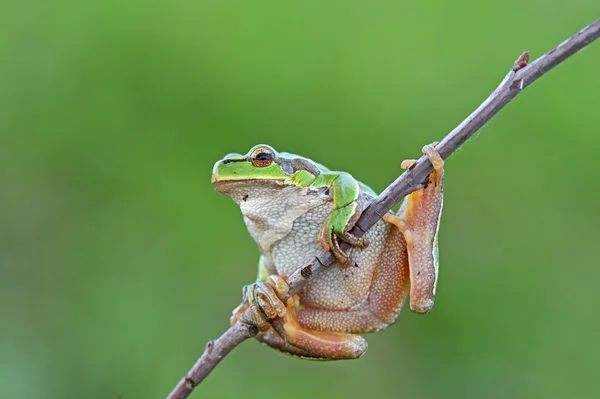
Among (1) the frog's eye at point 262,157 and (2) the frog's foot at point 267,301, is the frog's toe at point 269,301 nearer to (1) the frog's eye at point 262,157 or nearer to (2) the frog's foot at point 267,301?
(2) the frog's foot at point 267,301

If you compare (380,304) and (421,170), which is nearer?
A: (421,170)

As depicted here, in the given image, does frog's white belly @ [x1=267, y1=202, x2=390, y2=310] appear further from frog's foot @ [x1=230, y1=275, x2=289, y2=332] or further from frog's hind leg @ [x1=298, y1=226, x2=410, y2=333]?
frog's foot @ [x1=230, y1=275, x2=289, y2=332]

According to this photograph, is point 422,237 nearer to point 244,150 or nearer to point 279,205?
point 279,205

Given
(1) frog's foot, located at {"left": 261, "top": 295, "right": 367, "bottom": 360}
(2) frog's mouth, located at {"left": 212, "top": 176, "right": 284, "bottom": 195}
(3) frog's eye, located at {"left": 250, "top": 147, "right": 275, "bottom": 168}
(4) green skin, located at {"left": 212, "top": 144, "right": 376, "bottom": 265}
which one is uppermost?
(3) frog's eye, located at {"left": 250, "top": 147, "right": 275, "bottom": 168}

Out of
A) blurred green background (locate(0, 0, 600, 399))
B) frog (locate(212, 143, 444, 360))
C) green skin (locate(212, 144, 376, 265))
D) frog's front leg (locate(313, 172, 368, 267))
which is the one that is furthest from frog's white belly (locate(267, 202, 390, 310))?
blurred green background (locate(0, 0, 600, 399))

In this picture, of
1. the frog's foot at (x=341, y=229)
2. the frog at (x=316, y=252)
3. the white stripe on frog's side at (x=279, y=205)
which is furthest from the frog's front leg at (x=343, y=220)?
the white stripe on frog's side at (x=279, y=205)

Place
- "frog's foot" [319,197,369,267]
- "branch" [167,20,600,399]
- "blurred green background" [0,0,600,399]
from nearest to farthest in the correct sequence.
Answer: "branch" [167,20,600,399]
"frog's foot" [319,197,369,267]
"blurred green background" [0,0,600,399]

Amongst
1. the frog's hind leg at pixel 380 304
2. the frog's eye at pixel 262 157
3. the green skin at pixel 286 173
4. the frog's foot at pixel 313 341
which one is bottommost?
the frog's foot at pixel 313 341

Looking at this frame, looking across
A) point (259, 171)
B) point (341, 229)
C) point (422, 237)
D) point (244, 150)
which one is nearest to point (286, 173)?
point (259, 171)
